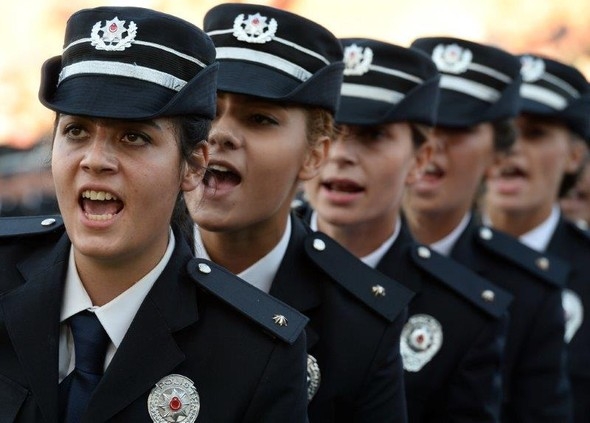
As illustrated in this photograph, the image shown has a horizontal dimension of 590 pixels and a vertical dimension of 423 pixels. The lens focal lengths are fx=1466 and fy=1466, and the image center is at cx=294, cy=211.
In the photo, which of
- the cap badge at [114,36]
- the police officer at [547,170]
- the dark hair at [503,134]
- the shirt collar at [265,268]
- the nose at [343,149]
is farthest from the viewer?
the police officer at [547,170]

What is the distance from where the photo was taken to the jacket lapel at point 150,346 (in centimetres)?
348

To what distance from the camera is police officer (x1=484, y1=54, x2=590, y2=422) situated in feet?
21.6

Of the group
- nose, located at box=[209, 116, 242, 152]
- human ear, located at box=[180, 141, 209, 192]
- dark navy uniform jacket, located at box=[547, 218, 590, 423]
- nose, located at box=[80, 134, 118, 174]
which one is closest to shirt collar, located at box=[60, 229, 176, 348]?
human ear, located at box=[180, 141, 209, 192]

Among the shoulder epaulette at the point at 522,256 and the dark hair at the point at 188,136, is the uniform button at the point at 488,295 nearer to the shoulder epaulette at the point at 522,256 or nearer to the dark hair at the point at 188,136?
the shoulder epaulette at the point at 522,256

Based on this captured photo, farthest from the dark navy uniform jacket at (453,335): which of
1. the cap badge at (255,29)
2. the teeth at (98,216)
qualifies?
the teeth at (98,216)

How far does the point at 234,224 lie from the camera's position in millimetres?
4332

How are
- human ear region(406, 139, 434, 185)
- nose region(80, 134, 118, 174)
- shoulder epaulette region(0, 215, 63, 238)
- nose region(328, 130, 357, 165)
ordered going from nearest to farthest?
nose region(80, 134, 118, 174)
shoulder epaulette region(0, 215, 63, 238)
nose region(328, 130, 357, 165)
human ear region(406, 139, 434, 185)

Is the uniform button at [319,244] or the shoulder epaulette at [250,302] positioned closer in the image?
the shoulder epaulette at [250,302]

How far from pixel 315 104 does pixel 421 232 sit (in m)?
1.56

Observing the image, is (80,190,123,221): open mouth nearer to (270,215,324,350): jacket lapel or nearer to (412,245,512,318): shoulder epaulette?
(270,215,324,350): jacket lapel

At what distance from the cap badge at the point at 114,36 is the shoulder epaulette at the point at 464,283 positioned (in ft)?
5.97

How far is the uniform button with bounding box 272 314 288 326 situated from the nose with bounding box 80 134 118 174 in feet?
1.89

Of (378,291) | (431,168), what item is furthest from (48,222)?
(431,168)

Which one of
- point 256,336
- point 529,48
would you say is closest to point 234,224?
point 256,336
